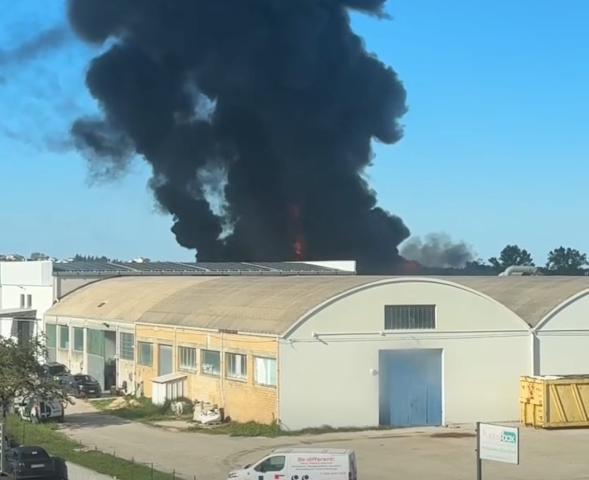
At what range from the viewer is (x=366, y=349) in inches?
1527

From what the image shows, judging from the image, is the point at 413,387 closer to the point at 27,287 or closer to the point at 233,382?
the point at 233,382

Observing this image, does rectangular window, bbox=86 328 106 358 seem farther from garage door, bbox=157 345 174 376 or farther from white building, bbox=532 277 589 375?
white building, bbox=532 277 589 375

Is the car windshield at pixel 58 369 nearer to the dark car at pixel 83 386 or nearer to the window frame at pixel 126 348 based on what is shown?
the dark car at pixel 83 386

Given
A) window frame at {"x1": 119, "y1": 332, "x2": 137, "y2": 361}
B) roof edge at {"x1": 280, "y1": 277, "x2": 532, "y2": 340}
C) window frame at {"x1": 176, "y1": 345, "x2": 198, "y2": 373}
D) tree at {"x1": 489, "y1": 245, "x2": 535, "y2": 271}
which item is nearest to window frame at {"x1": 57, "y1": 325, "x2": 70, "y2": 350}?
window frame at {"x1": 119, "y1": 332, "x2": 137, "y2": 361}

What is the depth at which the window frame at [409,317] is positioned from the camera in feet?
130

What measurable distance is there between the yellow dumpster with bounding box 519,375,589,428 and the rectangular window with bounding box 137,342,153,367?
16253 millimetres

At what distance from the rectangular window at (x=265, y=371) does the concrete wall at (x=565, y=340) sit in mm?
10570

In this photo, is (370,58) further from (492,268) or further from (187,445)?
(187,445)

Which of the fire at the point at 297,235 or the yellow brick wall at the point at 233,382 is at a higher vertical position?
the fire at the point at 297,235

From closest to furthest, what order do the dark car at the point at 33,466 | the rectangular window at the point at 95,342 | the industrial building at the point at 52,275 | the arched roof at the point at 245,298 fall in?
the dark car at the point at 33,466 → the arched roof at the point at 245,298 → the rectangular window at the point at 95,342 → the industrial building at the point at 52,275

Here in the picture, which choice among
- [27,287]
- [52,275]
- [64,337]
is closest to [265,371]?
[64,337]

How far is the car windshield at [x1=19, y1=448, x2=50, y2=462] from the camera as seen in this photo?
2697cm

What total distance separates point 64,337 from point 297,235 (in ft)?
111

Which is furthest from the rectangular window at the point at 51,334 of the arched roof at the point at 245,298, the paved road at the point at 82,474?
the paved road at the point at 82,474
